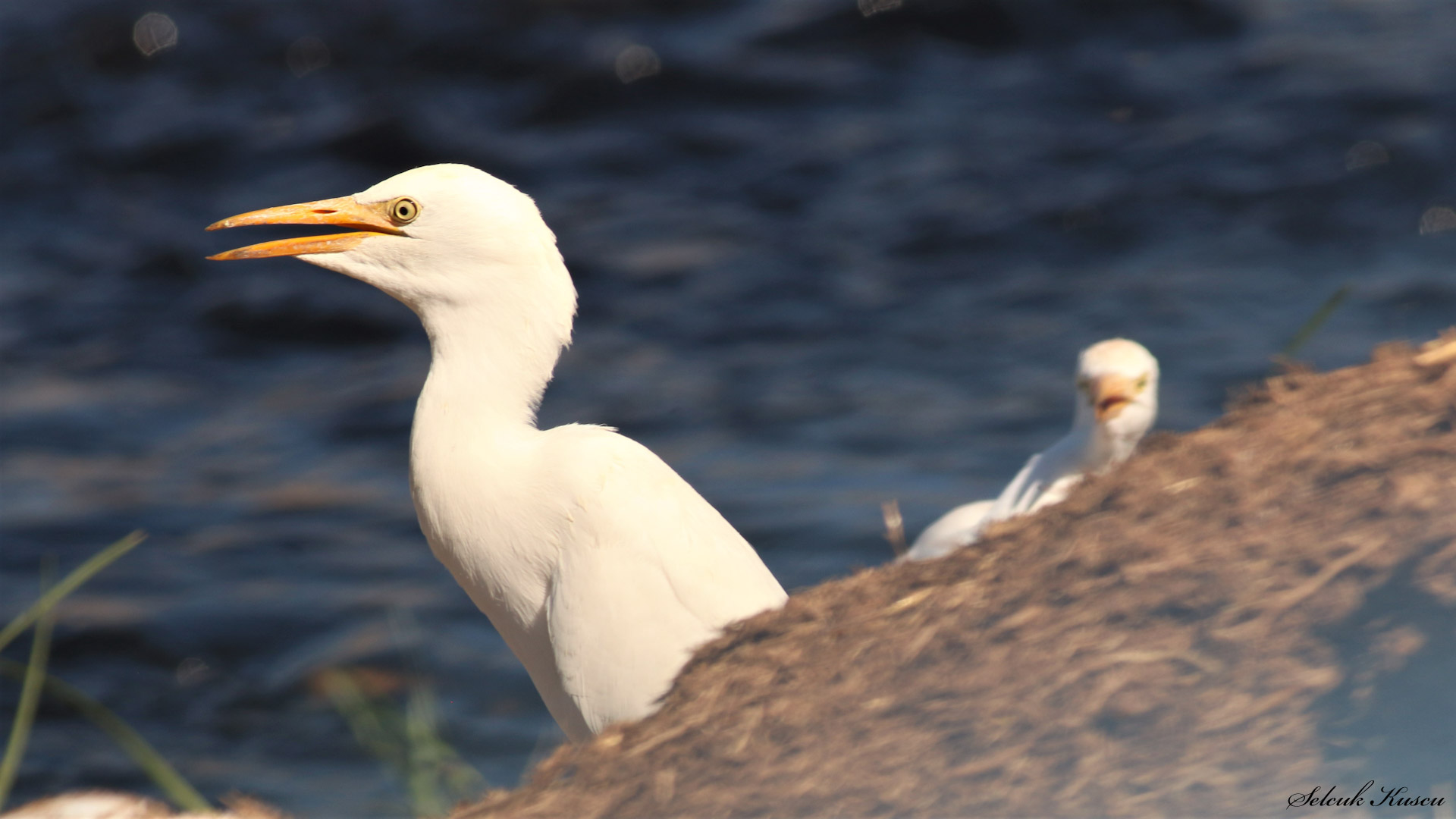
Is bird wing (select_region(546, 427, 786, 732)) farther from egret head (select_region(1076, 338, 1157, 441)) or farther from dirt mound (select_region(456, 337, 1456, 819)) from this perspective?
egret head (select_region(1076, 338, 1157, 441))

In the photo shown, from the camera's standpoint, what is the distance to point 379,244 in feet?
14.1

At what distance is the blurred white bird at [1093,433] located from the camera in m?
7.40

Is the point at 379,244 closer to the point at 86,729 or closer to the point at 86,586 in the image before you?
the point at 86,729

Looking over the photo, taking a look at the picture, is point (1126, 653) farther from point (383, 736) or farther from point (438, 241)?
point (383, 736)

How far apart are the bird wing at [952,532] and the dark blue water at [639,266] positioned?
2.98m

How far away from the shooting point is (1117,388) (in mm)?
7375

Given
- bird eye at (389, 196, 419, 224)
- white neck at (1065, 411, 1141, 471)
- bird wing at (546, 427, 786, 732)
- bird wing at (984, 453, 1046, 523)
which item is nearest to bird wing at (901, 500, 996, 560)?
bird wing at (984, 453, 1046, 523)

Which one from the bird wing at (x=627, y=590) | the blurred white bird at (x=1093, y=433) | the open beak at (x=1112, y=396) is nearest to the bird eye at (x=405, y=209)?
the bird wing at (x=627, y=590)

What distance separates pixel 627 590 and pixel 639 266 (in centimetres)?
1002

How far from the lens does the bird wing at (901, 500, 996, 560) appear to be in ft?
25.1

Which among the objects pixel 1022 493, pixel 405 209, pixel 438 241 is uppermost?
pixel 405 209

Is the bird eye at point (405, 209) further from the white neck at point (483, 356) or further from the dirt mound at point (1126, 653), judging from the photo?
the dirt mound at point (1126, 653)

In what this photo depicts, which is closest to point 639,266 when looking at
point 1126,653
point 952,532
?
point 952,532

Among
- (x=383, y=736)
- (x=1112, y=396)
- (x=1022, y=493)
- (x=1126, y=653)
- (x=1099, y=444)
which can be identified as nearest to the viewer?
(x=1126, y=653)
